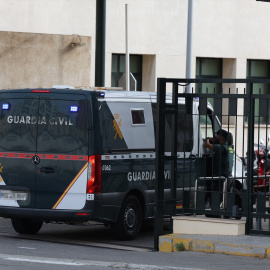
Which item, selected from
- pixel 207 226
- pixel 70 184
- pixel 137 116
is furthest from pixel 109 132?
pixel 207 226

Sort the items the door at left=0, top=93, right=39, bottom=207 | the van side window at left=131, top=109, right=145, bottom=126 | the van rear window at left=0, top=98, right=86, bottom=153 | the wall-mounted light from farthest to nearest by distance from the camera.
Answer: the wall-mounted light
the van side window at left=131, top=109, right=145, bottom=126
the door at left=0, top=93, right=39, bottom=207
the van rear window at left=0, top=98, right=86, bottom=153

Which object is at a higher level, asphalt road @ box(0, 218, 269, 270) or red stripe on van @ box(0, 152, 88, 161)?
red stripe on van @ box(0, 152, 88, 161)

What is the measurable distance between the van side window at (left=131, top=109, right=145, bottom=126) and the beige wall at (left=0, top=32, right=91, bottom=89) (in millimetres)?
10807

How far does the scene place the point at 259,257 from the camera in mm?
11836

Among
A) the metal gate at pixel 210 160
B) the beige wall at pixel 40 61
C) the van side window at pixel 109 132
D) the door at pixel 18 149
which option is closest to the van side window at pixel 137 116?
the van side window at pixel 109 132

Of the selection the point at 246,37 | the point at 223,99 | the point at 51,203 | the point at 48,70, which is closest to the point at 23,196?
the point at 51,203

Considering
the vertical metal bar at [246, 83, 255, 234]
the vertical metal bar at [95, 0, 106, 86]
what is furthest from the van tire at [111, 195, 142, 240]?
the vertical metal bar at [95, 0, 106, 86]

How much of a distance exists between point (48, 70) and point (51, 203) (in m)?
12.3

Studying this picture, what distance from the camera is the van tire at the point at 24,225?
49.1 ft

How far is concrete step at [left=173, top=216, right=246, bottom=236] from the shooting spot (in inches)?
502

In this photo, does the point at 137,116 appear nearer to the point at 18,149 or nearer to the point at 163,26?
the point at 18,149

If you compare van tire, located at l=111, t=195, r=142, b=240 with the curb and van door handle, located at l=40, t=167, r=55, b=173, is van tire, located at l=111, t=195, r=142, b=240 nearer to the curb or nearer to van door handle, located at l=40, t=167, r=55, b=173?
van door handle, located at l=40, t=167, r=55, b=173

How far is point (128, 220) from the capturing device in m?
14.4

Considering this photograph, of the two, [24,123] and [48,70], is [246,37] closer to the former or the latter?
[48,70]
